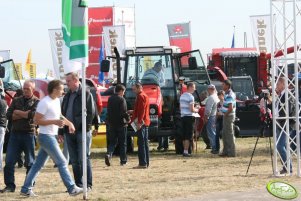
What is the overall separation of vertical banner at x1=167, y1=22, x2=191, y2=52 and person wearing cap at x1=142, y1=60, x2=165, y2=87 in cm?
2957

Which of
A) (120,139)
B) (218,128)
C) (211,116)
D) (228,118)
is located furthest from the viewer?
(211,116)

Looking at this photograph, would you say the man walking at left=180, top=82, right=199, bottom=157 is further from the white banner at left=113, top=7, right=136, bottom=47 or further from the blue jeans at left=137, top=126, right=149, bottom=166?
the white banner at left=113, top=7, right=136, bottom=47

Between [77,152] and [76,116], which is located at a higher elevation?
[76,116]

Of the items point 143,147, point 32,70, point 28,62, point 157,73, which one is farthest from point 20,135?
point 28,62

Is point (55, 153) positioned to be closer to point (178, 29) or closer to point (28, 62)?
point (178, 29)

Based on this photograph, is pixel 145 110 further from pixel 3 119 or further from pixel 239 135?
pixel 239 135

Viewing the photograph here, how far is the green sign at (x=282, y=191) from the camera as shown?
11.0 m

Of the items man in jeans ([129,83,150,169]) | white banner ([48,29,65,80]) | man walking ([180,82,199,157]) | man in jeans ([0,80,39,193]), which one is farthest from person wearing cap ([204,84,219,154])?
white banner ([48,29,65,80])

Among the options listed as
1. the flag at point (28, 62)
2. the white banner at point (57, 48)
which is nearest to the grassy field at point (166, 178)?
the white banner at point (57, 48)

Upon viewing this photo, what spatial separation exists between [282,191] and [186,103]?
8.19 m

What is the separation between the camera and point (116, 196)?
11.9m

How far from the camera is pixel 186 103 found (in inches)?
760

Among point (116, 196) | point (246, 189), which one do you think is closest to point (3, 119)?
point (116, 196)

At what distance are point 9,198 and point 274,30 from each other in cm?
562
